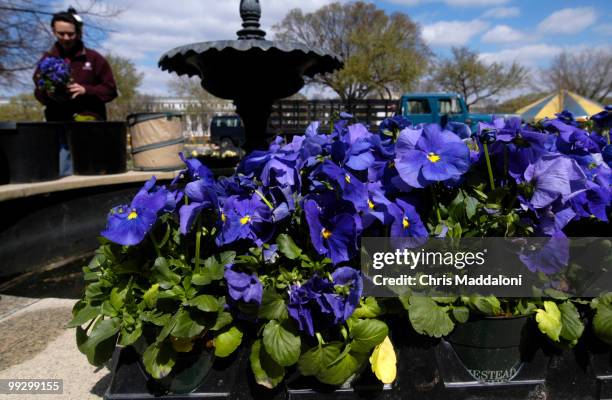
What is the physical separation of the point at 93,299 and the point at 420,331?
0.83 m

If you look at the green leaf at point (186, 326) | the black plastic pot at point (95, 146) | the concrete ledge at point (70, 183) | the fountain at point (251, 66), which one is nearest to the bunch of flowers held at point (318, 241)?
the green leaf at point (186, 326)

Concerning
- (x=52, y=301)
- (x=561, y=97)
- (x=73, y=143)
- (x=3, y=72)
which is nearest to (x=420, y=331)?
(x=52, y=301)

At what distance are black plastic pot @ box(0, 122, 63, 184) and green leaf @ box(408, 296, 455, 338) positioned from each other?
369 cm

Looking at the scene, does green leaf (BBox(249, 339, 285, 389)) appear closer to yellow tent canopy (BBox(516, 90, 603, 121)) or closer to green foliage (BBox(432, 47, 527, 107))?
yellow tent canopy (BBox(516, 90, 603, 121))

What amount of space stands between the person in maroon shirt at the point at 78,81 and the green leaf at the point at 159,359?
3.99 m

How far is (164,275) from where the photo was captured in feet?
3.60

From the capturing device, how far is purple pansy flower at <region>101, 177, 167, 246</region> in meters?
1.06

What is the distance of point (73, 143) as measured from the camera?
14.2 feet

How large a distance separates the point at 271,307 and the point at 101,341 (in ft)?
1.47

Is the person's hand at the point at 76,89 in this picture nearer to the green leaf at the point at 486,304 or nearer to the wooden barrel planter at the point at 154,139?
the wooden barrel planter at the point at 154,139

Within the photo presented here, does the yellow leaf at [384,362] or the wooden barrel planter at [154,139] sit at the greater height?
the wooden barrel planter at [154,139]

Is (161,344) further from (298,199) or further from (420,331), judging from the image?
Answer: (420,331)

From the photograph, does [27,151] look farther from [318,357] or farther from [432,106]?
[432,106]

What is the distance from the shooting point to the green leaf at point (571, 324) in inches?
43.7
